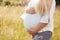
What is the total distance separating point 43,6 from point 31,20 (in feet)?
0.26

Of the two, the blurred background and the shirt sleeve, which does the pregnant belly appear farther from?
the blurred background

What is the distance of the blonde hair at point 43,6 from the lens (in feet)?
2.10

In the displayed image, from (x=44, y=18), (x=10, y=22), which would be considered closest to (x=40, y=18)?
(x=44, y=18)

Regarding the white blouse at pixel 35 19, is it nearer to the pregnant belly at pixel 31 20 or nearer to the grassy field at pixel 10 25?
the pregnant belly at pixel 31 20

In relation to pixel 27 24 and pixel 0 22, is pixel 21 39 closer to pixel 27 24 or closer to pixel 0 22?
pixel 0 22

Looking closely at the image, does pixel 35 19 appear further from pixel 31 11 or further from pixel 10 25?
pixel 10 25

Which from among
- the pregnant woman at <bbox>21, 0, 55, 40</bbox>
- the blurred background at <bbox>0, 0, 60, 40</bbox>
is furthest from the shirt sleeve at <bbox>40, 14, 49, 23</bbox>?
→ the blurred background at <bbox>0, 0, 60, 40</bbox>

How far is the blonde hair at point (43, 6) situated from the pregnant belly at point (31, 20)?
0.03 meters

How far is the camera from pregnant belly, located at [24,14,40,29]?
2.19ft

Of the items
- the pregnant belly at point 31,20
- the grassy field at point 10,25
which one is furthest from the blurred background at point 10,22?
the pregnant belly at point 31,20

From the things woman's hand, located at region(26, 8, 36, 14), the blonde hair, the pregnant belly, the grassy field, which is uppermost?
the blonde hair

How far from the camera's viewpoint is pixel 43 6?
2.12 feet

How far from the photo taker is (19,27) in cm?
102

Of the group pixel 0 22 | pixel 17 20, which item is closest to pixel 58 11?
pixel 17 20
